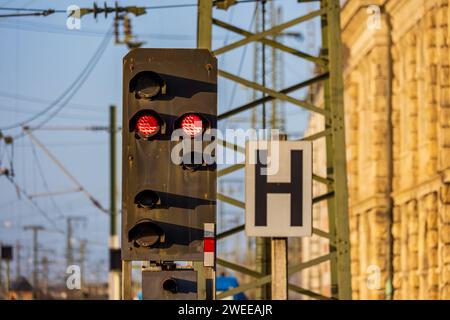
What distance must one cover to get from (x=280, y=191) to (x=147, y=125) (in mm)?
1182

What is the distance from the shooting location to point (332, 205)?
27344 millimetres

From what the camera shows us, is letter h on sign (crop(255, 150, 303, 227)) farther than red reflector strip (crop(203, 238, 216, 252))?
Yes

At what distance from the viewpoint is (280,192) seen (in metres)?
13.0

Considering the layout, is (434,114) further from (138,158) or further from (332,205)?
(138,158)

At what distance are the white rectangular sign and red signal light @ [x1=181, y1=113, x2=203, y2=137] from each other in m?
0.46

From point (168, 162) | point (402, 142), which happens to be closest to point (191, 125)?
point (168, 162)

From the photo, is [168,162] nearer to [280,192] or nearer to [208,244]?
[208,244]

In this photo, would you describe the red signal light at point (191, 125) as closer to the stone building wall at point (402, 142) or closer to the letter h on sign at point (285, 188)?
the letter h on sign at point (285, 188)

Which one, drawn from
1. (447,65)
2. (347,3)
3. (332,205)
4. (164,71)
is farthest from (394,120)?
(164,71)

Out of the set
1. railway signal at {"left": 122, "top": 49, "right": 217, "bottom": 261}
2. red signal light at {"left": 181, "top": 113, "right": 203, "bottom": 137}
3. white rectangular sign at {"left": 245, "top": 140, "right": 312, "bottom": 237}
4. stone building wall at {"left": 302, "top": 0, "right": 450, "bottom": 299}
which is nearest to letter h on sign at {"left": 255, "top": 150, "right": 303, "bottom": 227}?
white rectangular sign at {"left": 245, "top": 140, "right": 312, "bottom": 237}

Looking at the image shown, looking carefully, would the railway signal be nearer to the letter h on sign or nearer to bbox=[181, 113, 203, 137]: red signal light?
bbox=[181, 113, 203, 137]: red signal light

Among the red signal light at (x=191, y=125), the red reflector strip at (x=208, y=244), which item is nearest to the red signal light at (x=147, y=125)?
the red signal light at (x=191, y=125)

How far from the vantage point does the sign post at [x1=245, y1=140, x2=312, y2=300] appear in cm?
1292

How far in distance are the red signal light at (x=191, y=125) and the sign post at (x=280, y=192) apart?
1.51 feet
